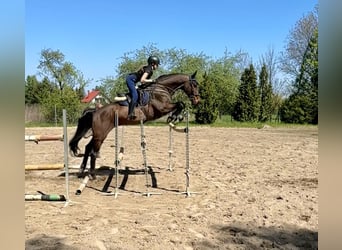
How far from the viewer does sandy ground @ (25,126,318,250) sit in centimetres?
287

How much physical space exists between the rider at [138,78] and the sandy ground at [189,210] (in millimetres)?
1229

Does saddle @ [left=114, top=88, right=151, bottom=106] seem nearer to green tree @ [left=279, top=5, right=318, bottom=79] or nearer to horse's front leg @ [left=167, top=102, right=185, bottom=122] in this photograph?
horse's front leg @ [left=167, top=102, right=185, bottom=122]

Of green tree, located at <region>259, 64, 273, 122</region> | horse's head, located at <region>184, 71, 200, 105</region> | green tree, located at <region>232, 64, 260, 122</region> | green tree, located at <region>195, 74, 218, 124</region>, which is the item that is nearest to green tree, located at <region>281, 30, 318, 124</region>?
green tree, located at <region>259, 64, 273, 122</region>

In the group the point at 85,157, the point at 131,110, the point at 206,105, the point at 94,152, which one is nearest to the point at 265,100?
the point at 206,105

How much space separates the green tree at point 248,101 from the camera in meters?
23.9

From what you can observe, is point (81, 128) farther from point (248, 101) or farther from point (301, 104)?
point (248, 101)

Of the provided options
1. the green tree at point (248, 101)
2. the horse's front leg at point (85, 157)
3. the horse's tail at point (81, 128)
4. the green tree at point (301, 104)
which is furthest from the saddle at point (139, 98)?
the green tree at point (248, 101)

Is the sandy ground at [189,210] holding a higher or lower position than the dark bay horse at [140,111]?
lower

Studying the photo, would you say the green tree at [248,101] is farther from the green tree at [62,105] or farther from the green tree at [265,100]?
the green tree at [62,105]

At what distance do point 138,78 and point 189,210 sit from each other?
8.45ft

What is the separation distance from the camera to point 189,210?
3.91m
